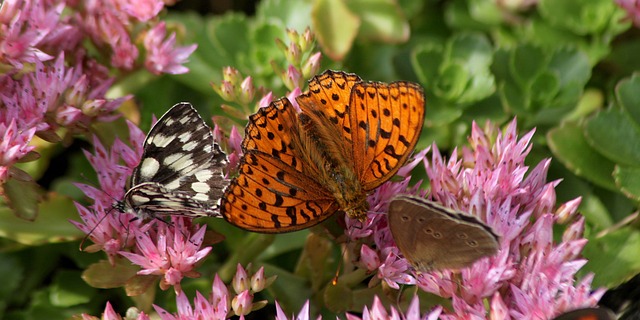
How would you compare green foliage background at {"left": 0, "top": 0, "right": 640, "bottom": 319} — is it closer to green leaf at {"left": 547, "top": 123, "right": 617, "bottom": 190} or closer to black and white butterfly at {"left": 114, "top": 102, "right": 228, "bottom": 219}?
green leaf at {"left": 547, "top": 123, "right": 617, "bottom": 190}

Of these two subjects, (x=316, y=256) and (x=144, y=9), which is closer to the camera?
(x=316, y=256)

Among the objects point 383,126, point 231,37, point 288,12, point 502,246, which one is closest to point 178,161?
point 383,126

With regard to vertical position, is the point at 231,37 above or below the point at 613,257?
above

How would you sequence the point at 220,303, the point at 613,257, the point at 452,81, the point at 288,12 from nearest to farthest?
1. the point at 220,303
2. the point at 613,257
3. the point at 452,81
4. the point at 288,12

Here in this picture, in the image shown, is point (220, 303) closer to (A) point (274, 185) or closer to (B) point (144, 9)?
(A) point (274, 185)

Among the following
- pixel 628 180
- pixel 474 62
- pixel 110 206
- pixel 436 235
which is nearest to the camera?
pixel 436 235
